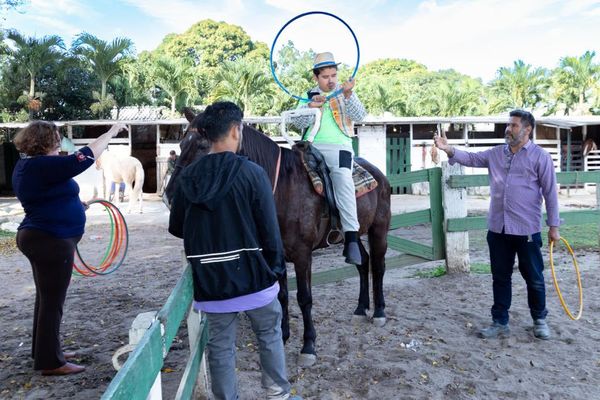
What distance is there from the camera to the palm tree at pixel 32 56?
21.0m

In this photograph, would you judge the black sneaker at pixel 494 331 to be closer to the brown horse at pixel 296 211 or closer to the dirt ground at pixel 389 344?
the dirt ground at pixel 389 344

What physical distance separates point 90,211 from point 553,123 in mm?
17639

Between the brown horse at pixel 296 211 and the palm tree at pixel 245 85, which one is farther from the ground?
the palm tree at pixel 245 85

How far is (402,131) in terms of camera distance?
71.8 feet

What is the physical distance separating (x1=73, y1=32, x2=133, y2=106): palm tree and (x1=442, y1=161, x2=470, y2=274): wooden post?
1975 centimetres

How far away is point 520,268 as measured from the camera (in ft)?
14.7

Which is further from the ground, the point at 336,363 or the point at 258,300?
the point at 258,300

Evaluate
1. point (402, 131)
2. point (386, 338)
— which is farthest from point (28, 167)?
point (402, 131)

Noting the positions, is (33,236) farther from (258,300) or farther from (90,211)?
(90,211)

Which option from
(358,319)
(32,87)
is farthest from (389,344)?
(32,87)

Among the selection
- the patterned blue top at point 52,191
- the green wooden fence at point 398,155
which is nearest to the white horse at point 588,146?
the green wooden fence at point 398,155

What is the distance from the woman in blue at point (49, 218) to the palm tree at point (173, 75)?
843 inches

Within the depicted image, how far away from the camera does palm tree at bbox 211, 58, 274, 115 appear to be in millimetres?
23500

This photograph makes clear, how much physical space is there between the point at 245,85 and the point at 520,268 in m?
20.7
